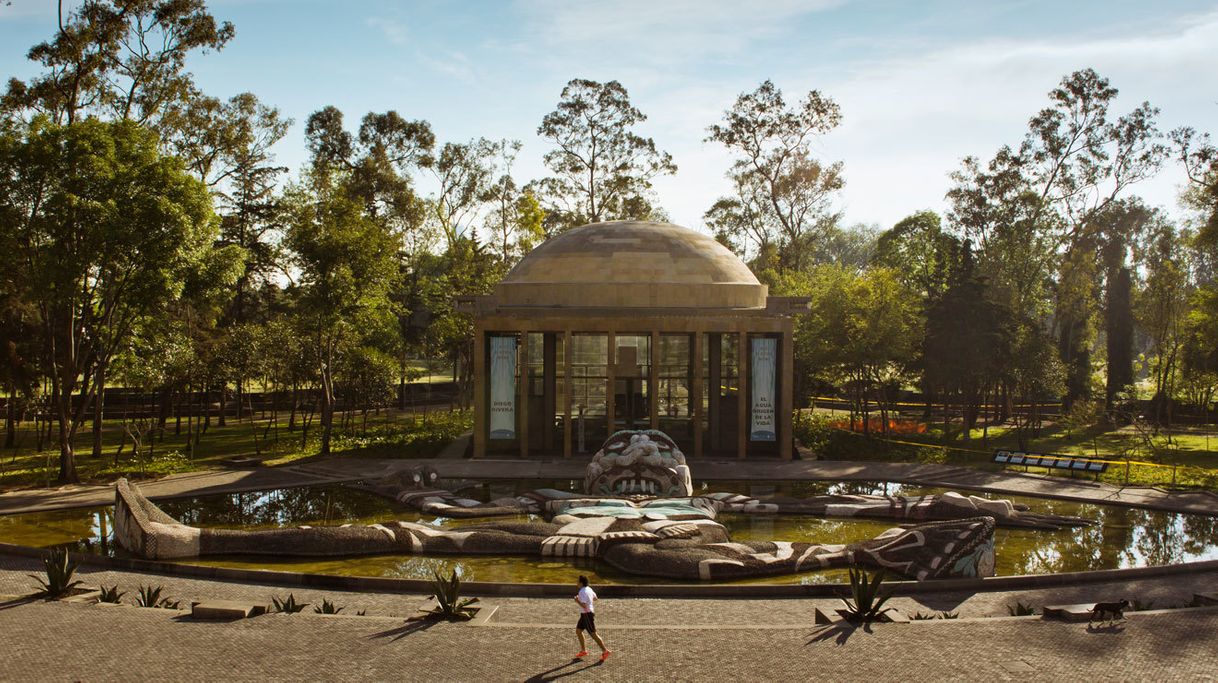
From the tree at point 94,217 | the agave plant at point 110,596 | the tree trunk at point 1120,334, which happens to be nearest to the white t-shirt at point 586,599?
the agave plant at point 110,596

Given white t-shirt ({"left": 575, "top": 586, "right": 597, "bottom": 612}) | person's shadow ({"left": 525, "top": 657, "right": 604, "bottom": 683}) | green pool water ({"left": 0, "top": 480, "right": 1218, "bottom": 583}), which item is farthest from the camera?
green pool water ({"left": 0, "top": 480, "right": 1218, "bottom": 583})

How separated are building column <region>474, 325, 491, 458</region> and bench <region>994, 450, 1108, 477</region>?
21.4 metres

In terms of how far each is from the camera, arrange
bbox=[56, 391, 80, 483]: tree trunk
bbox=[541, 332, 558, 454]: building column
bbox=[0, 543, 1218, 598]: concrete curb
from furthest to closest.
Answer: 1. bbox=[541, 332, 558, 454]: building column
2. bbox=[56, 391, 80, 483]: tree trunk
3. bbox=[0, 543, 1218, 598]: concrete curb

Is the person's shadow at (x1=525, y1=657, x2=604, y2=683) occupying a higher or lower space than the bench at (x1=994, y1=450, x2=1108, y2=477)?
lower

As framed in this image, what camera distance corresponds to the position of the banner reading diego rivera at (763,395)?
43.4 m

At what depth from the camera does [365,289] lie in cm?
4428

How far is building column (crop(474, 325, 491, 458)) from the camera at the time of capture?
4297cm

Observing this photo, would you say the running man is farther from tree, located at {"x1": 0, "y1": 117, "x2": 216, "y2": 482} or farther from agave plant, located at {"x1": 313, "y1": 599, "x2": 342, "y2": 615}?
tree, located at {"x1": 0, "y1": 117, "x2": 216, "y2": 482}

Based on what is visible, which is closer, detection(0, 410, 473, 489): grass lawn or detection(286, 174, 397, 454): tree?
detection(0, 410, 473, 489): grass lawn

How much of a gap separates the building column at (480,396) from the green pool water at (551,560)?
23.6 ft

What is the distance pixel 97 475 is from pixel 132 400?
104 ft

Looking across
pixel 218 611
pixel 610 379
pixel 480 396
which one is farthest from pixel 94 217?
pixel 610 379

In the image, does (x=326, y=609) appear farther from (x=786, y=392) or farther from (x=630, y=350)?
(x=630, y=350)

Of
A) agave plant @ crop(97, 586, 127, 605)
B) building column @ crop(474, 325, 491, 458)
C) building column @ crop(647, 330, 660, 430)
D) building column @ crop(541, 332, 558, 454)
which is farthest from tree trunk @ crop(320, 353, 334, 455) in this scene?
agave plant @ crop(97, 586, 127, 605)
